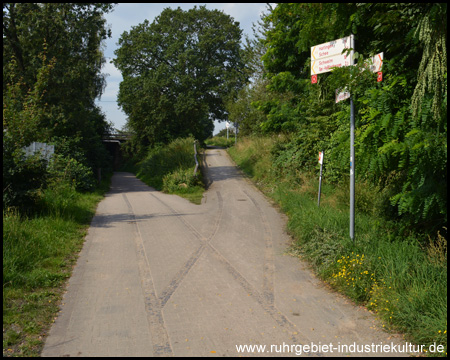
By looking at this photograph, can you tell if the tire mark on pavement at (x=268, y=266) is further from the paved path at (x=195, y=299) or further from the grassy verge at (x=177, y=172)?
the grassy verge at (x=177, y=172)

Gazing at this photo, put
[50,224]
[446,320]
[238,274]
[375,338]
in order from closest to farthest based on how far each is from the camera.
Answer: [446,320]
[375,338]
[238,274]
[50,224]

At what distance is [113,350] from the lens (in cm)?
445

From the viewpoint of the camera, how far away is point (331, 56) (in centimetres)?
709

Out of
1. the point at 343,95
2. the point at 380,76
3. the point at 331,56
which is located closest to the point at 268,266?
the point at 343,95

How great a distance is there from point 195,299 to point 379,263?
113 inches

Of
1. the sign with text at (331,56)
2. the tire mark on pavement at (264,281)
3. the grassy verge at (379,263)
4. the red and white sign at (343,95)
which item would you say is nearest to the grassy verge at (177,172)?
the tire mark on pavement at (264,281)

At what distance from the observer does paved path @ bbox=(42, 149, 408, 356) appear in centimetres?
469

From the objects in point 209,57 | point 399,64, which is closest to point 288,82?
point 399,64

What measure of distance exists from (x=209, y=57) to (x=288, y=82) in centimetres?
2171

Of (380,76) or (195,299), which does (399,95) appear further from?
(195,299)

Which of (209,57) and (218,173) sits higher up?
(209,57)

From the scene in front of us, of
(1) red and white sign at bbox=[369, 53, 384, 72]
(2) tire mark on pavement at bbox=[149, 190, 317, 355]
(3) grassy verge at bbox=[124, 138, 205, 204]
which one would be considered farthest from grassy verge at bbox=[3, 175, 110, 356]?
(3) grassy verge at bbox=[124, 138, 205, 204]

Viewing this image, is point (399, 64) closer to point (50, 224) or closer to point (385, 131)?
point (385, 131)

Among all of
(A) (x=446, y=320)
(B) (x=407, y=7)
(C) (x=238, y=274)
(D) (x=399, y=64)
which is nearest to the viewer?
(A) (x=446, y=320)
